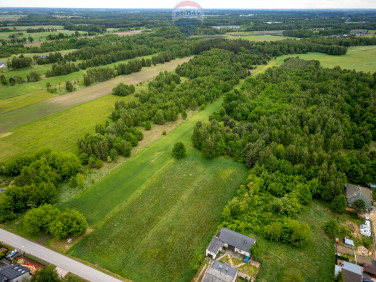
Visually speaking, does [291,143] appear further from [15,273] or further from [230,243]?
[15,273]

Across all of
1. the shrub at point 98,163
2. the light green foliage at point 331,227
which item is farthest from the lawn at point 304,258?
the shrub at point 98,163

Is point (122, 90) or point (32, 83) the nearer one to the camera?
point (122, 90)

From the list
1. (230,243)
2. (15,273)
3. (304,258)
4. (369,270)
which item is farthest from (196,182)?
(15,273)

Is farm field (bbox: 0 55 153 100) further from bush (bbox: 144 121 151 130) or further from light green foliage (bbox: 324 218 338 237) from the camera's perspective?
light green foliage (bbox: 324 218 338 237)

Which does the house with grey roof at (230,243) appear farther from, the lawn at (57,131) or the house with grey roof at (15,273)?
the lawn at (57,131)

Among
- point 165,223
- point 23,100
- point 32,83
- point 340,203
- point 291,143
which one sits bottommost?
point 165,223

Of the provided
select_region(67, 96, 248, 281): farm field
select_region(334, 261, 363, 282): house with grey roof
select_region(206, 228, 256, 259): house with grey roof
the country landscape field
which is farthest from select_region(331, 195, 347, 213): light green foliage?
select_region(206, 228, 256, 259): house with grey roof

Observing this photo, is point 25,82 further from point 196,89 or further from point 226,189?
point 226,189

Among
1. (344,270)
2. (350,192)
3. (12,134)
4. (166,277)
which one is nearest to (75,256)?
(166,277)
